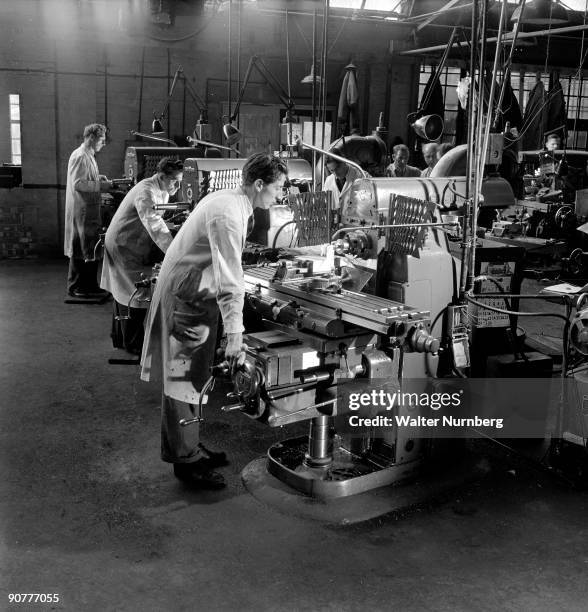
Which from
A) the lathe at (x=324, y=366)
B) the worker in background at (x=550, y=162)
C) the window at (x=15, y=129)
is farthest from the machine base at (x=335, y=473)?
the window at (x=15, y=129)

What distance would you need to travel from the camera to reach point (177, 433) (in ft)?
8.70

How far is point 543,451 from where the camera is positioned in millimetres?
3066

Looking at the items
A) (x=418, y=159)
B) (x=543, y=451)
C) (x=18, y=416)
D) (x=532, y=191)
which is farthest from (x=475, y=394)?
(x=418, y=159)

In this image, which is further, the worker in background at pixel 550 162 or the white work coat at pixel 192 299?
the worker in background at pixel 550 162

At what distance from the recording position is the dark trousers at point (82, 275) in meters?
5.78

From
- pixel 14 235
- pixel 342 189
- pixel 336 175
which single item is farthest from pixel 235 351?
pixel 14 235

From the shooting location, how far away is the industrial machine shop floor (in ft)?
6.67

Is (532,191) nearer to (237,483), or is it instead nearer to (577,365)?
(577,365)

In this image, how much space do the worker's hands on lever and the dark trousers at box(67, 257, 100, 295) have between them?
12.6ft

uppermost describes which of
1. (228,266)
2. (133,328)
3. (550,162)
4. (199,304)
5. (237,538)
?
(550,162)

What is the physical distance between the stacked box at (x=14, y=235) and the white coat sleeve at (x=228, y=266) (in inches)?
235

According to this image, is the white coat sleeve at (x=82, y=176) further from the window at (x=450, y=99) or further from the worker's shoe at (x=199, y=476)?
the window at (x=450, y=99)

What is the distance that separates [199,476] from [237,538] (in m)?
0.41

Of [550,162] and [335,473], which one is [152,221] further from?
[550,162]
